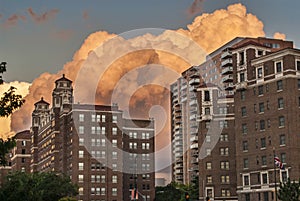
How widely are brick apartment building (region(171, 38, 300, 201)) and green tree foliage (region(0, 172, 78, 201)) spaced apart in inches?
1278

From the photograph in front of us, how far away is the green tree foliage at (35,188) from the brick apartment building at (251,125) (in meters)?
32.5

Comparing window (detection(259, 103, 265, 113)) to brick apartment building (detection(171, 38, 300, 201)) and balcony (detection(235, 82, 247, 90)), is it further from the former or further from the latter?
balcony (detection(235, 82, 247, 90))

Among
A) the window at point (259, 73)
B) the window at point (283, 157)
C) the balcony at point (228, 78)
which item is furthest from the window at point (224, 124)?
the window at point (283, 157)

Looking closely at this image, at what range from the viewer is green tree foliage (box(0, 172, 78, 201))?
152 ft

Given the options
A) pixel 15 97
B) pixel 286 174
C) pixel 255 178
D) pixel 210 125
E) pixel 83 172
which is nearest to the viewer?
pixel 15 97

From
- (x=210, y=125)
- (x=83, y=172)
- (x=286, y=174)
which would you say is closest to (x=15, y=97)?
(x=286, y=174)

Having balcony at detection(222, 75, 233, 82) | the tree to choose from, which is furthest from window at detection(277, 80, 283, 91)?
the tree

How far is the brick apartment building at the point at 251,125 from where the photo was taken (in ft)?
384

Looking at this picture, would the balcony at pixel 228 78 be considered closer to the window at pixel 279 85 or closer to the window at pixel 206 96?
the window at pixel 206 96

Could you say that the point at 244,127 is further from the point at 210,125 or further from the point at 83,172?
the point at 83,172

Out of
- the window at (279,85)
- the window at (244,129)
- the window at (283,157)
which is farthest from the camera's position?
the window at (244,129)

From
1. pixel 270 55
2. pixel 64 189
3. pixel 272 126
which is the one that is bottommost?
pixel 64 189

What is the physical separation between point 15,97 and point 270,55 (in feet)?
288

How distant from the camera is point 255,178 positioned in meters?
123
